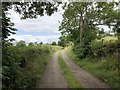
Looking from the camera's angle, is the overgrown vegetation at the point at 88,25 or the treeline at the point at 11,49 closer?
the treeline at the point at 11,49

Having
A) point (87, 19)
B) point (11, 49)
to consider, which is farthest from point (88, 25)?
point (11, 49)

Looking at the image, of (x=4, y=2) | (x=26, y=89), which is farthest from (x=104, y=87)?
(x=4, y=2)

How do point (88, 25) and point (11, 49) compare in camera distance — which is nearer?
point (11, 49)

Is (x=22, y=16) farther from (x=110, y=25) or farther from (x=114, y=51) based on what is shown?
A: (x=110, y=25)

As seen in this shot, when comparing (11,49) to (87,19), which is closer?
(11,49)

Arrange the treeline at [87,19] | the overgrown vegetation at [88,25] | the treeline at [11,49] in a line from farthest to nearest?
the treeline at [87,19] → the overgrown vegetation at [88,25] → the treeline at [11,49]

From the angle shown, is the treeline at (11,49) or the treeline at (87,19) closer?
the treeline at (11,49)

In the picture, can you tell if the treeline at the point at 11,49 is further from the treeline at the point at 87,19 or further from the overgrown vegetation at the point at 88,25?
the treeline at the point at 87,19

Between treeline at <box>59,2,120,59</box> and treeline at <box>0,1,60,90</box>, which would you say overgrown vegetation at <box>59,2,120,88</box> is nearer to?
treeline at <box>59,2,120,59</box>

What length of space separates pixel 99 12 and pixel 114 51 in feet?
55.8

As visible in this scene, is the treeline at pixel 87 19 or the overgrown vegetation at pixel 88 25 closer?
the overgrown vegetation at pixel 88 25

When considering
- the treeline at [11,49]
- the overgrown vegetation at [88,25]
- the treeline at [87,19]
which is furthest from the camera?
the treeline at [87,19]

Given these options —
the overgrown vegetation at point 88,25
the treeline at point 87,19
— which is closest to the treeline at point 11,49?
the overgrown vegetation at point 88,25

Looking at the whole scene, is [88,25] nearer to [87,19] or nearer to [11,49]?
[87,19]
